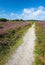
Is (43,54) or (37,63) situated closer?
(37,63)

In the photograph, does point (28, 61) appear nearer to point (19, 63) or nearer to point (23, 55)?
point (19, 63)

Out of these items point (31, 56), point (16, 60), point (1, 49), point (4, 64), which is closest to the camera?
point (4, 64)

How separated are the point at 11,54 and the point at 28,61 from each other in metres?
2.57

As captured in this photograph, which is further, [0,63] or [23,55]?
[23,55]

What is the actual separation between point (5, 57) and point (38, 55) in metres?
3.18

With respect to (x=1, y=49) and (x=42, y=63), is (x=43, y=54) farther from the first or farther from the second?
(x=1, y=49)

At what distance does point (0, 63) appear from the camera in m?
13.2

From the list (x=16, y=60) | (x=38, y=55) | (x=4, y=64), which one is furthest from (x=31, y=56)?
(x=4, y=64)

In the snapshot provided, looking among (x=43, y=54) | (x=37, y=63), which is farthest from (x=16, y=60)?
(x=43, y=54)

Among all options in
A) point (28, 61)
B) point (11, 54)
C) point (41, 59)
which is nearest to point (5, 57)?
point (11, 54)

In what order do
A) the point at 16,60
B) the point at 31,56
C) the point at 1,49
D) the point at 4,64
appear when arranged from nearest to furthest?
the point at 4,64 → the point at 16,60 → the point at 31,56 → the point at 1,49

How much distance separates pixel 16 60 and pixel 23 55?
1.74 meters

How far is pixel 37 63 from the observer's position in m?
13.2

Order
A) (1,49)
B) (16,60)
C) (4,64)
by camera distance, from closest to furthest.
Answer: (4,64) < (16,60) < (1,49)
